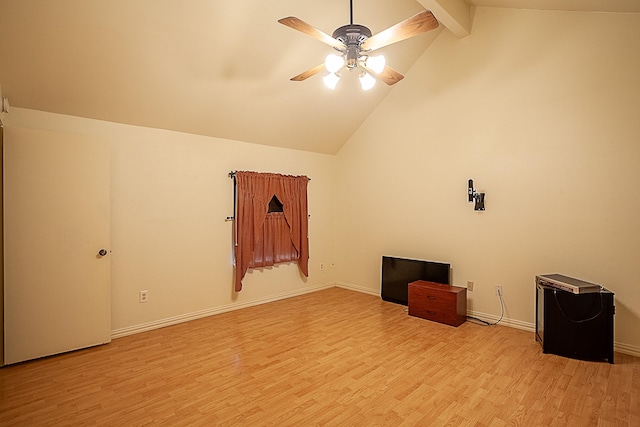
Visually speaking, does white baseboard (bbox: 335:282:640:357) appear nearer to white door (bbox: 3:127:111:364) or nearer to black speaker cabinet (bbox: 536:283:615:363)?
black speaker cabinet (bbox: 536:283:615:363)

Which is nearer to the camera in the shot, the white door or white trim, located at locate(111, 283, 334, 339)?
the white door

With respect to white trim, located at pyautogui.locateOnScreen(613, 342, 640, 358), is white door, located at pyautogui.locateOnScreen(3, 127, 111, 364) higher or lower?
higher

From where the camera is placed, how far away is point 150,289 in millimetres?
3555

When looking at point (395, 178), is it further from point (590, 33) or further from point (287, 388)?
point (287, 388)

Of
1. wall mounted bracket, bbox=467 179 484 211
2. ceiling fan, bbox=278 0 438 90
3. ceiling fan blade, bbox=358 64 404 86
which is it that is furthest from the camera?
wall mounted bracket, bbox=467 179 484 211

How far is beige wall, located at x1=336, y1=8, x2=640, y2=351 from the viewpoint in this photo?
2951mm

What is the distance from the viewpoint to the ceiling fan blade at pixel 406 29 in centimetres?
200

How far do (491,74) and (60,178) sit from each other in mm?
4466

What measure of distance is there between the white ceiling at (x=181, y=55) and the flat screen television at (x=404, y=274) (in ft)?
7.90

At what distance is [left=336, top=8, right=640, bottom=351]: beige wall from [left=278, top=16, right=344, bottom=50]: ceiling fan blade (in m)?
2.21

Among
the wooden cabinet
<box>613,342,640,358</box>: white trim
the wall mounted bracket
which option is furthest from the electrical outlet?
<box>613,342,640,358</box>: white trim

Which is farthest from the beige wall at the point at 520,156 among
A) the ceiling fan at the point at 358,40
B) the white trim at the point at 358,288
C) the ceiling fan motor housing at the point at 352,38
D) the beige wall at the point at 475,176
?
the ceiling fan motor housing at the point at 352,38

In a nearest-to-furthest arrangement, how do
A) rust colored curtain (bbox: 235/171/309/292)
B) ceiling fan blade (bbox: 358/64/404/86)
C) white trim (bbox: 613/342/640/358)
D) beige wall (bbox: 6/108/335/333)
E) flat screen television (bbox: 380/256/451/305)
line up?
ceiling fan blade (bbox: 358/64/404/86)
white trim (bbox: 613/342/640/358)
beige wall (bbox: 6/108/335/333)
flat screen television (bbox: 380/256/451/305)
rust colored curtain (bbox: 235/171/309/292)

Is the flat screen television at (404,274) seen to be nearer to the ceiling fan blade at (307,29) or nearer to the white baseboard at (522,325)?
the white baseboard at (522,325)
